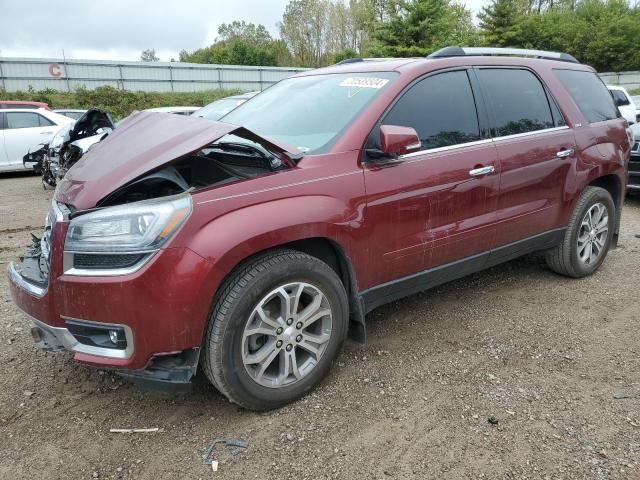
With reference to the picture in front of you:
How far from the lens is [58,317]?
2.37 metres

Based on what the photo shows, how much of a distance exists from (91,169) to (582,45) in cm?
4818

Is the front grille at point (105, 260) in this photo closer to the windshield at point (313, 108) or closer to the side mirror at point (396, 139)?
the windshield at point (313, 108)

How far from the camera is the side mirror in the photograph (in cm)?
272

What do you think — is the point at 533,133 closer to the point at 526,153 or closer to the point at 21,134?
the point at 526,153

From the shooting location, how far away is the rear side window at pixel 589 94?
166 inches

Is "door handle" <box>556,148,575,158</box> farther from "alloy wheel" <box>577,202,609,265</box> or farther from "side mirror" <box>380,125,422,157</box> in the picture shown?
"side mirror" <box>380,125,422,157</box>

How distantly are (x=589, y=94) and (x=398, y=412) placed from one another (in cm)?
331

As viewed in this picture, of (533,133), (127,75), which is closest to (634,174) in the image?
(533,133)

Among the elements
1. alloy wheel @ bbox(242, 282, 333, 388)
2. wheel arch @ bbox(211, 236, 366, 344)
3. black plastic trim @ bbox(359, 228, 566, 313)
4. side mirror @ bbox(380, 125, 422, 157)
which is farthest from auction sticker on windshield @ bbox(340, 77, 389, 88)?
alloy wheel @ bbox(242, 282, 333, 388)

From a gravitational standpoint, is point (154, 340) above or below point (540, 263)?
above

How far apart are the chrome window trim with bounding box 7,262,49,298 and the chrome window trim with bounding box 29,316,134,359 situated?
0.15 meters

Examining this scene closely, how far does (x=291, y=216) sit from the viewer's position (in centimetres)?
252

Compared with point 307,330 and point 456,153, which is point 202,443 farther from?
point 456,153

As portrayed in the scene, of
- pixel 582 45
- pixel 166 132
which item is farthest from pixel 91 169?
pixel 582 45
